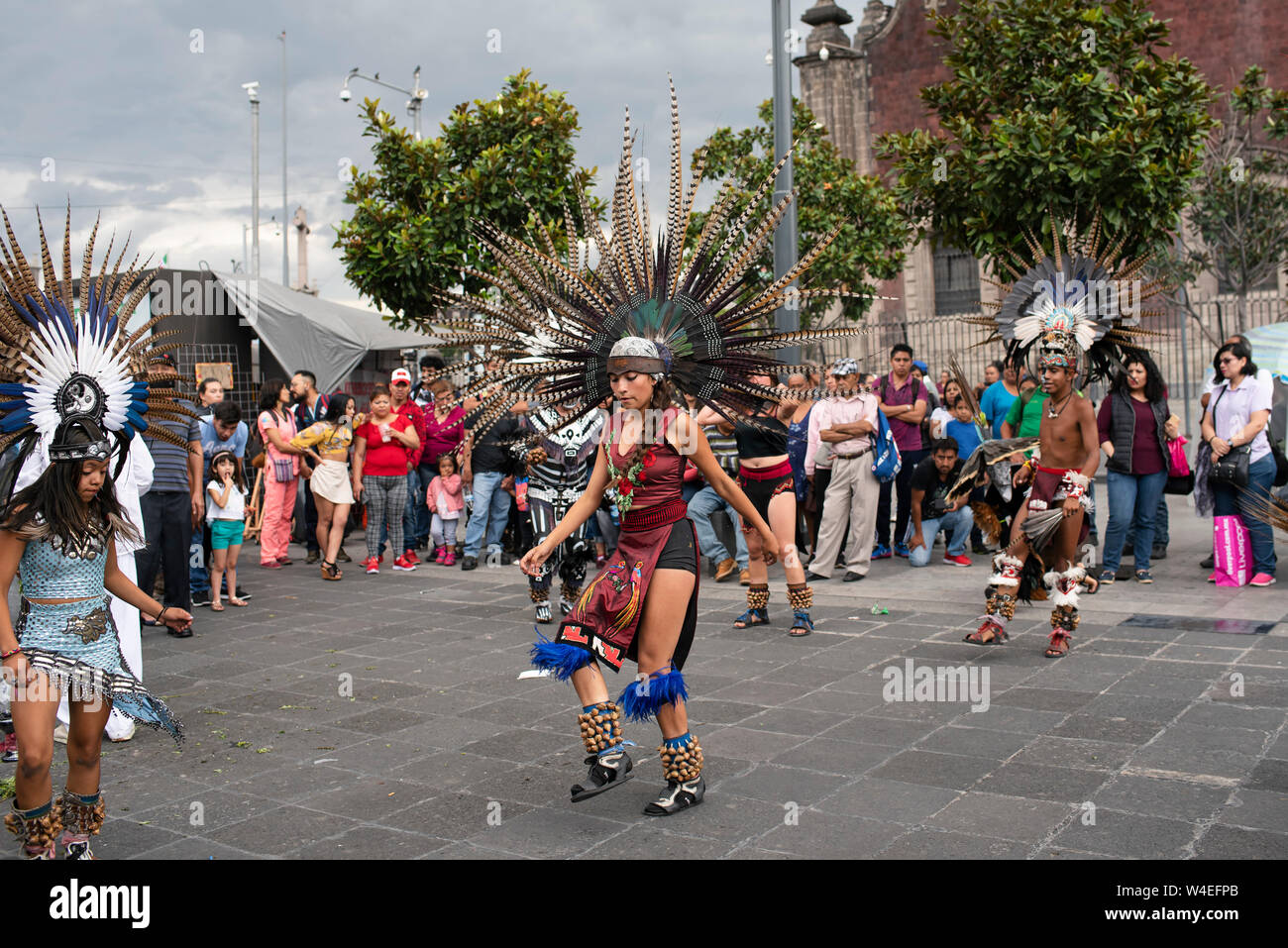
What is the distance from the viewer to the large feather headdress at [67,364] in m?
4.26

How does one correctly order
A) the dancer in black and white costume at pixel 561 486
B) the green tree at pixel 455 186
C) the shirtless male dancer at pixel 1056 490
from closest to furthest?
the shirtless male dancer at pixel 1056 490
the dancer in black and white costume at pixel 561 486
the green tree at pixel 455 186

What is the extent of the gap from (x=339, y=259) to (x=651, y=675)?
1150 centimetres

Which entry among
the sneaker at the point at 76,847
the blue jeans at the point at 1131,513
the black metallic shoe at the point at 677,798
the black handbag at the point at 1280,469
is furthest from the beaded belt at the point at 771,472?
the sneaker at the point at 76,847

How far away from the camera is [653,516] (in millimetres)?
5051

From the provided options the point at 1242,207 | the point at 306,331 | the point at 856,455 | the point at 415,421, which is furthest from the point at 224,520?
the point at 1242,207

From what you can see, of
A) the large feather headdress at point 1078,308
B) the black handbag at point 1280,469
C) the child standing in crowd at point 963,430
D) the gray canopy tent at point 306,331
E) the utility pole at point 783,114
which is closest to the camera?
the large feather headdress at point 1078,308

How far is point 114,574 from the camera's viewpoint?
4504mm

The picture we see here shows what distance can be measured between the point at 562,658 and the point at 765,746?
1282 mm

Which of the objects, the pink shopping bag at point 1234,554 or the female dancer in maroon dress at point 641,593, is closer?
the female dancer in maroon dress at point 641,593

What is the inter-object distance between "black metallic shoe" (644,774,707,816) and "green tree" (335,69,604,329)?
958 cm

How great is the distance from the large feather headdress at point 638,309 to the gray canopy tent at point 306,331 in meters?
10.8

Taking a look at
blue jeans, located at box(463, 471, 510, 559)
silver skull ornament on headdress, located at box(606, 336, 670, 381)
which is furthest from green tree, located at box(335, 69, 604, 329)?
silver skull ornament on headdress, located at box(606, 336, 670, 381)

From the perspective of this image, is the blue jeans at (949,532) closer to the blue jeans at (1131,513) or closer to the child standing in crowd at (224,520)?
the blue jeans at (1131,513)

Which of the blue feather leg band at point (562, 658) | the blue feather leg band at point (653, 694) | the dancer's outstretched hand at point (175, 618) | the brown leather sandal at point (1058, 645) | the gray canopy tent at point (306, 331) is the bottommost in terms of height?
the brown leather sandal at point (1058, 645)
